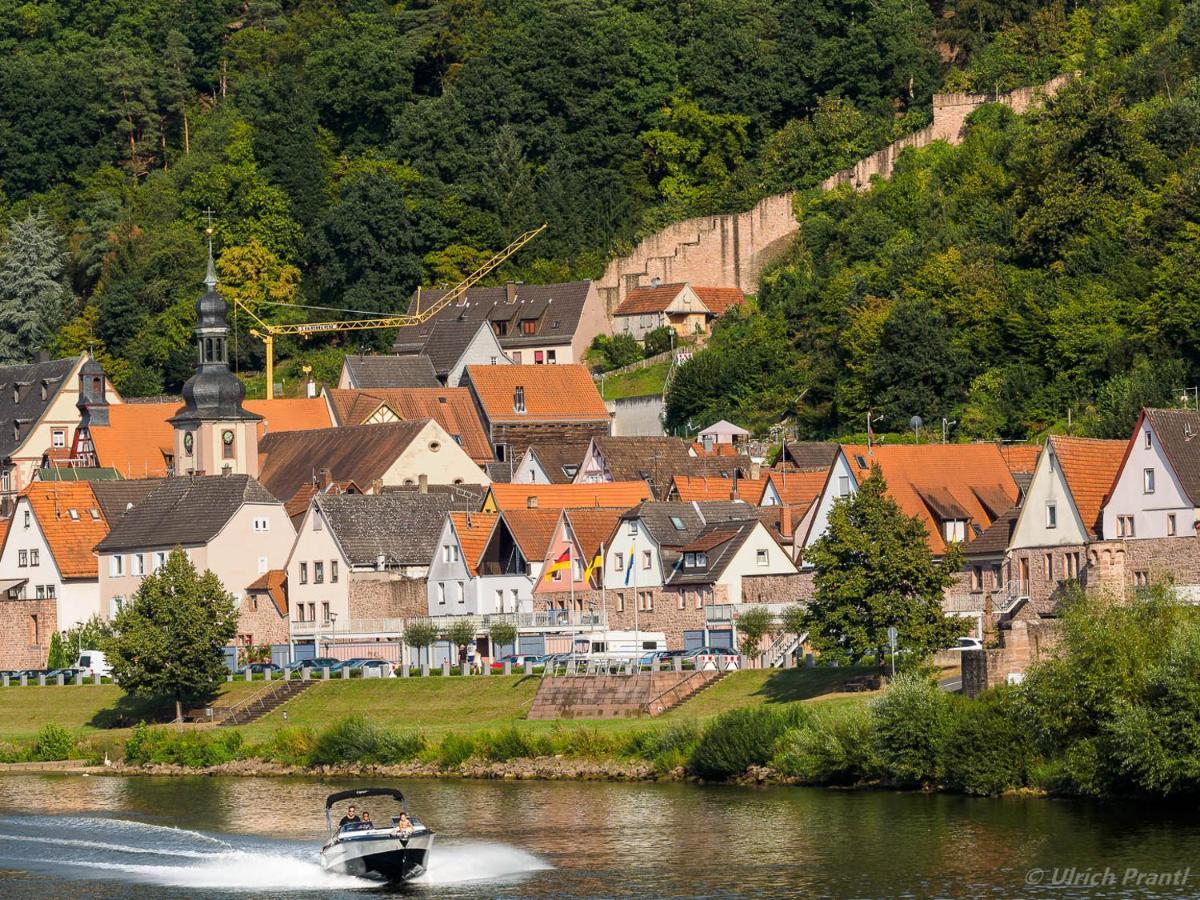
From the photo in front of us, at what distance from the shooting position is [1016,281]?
127 m

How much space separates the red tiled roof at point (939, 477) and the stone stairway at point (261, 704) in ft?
66.1

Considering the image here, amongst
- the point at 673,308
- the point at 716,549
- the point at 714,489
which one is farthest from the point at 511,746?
the point at 673,308

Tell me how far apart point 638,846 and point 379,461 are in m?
64.6

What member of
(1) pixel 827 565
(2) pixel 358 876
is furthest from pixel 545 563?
(2) pixel 358 876

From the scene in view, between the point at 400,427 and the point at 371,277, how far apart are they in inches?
1284

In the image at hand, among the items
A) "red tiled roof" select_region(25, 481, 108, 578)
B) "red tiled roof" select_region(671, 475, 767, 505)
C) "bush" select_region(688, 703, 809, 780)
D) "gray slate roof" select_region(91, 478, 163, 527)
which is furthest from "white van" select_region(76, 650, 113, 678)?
"bush" select_region(688, 703, 809, 780)

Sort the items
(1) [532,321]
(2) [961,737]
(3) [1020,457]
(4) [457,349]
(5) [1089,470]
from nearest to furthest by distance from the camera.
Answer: (2) [961,737]
(5) [1089,470]
(3) [1020,457]
(4) [457,349]
(1) [532,321]

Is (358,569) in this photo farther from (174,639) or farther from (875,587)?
(875,587)

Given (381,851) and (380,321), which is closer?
(381,851)

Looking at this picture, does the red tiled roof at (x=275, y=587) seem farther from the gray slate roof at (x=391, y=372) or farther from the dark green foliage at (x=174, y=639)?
the gray slate roof at (x=391, y=372)

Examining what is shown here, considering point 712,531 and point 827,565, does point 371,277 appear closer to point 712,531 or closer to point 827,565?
point 712,531

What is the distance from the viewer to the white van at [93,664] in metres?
107

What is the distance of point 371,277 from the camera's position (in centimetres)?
16250

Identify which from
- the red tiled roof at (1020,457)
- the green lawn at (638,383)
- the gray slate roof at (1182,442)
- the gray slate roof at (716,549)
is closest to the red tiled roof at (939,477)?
the red tiled roof at (1020,457)
